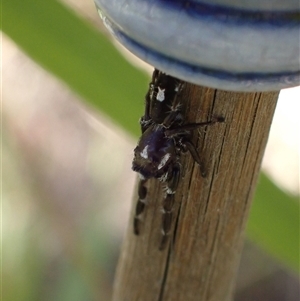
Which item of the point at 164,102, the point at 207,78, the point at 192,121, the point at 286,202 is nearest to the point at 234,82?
the point at 207,78

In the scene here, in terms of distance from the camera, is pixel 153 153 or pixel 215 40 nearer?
pixel 215 40

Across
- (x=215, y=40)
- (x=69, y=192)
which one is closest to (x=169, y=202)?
(x=215, y=40)

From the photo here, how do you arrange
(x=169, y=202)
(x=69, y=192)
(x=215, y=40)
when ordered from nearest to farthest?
(x=215, y=40) → (x=169, y=202) → (x=69, y=192)

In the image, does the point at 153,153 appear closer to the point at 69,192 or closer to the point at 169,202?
the point at 169,202

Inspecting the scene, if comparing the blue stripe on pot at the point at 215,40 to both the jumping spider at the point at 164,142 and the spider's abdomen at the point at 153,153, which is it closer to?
the jumping spider at the point at 164,142

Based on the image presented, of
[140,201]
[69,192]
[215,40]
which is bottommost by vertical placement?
[215,40]

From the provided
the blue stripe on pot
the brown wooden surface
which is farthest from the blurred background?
the blue stripe on pot

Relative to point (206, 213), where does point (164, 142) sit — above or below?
above
